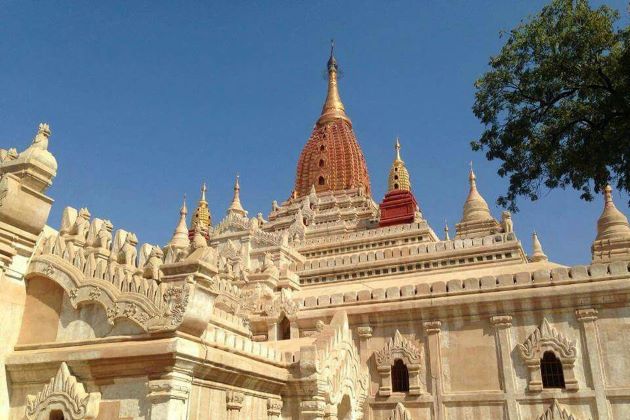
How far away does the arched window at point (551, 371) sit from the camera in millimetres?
19172

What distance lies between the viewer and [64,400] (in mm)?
10375

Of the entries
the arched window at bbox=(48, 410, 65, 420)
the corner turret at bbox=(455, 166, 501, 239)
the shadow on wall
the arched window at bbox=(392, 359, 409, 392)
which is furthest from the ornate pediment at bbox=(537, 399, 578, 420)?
the corner turret at bbox=(455, 166, 501, 239)

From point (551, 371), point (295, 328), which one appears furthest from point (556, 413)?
point (295, 328)

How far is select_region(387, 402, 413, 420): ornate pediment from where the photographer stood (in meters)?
19.9

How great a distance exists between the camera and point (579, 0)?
14.3 metres

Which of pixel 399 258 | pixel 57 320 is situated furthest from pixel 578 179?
pixel 399 258

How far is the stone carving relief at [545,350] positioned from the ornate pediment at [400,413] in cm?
422

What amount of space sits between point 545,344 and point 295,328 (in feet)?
30.5

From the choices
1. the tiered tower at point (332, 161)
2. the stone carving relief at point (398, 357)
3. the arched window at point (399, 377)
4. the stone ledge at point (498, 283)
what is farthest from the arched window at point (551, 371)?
the tiered tower at point (332, 161)

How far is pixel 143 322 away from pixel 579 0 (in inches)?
507

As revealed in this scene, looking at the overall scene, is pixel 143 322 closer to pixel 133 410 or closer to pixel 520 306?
pixel 133 410

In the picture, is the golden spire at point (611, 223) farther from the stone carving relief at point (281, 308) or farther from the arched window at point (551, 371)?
the stone carving relief at point (281, 308)

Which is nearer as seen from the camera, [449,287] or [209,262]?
[209,262]

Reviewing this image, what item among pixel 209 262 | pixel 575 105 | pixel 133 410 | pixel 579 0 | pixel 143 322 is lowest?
pixel 133 410
